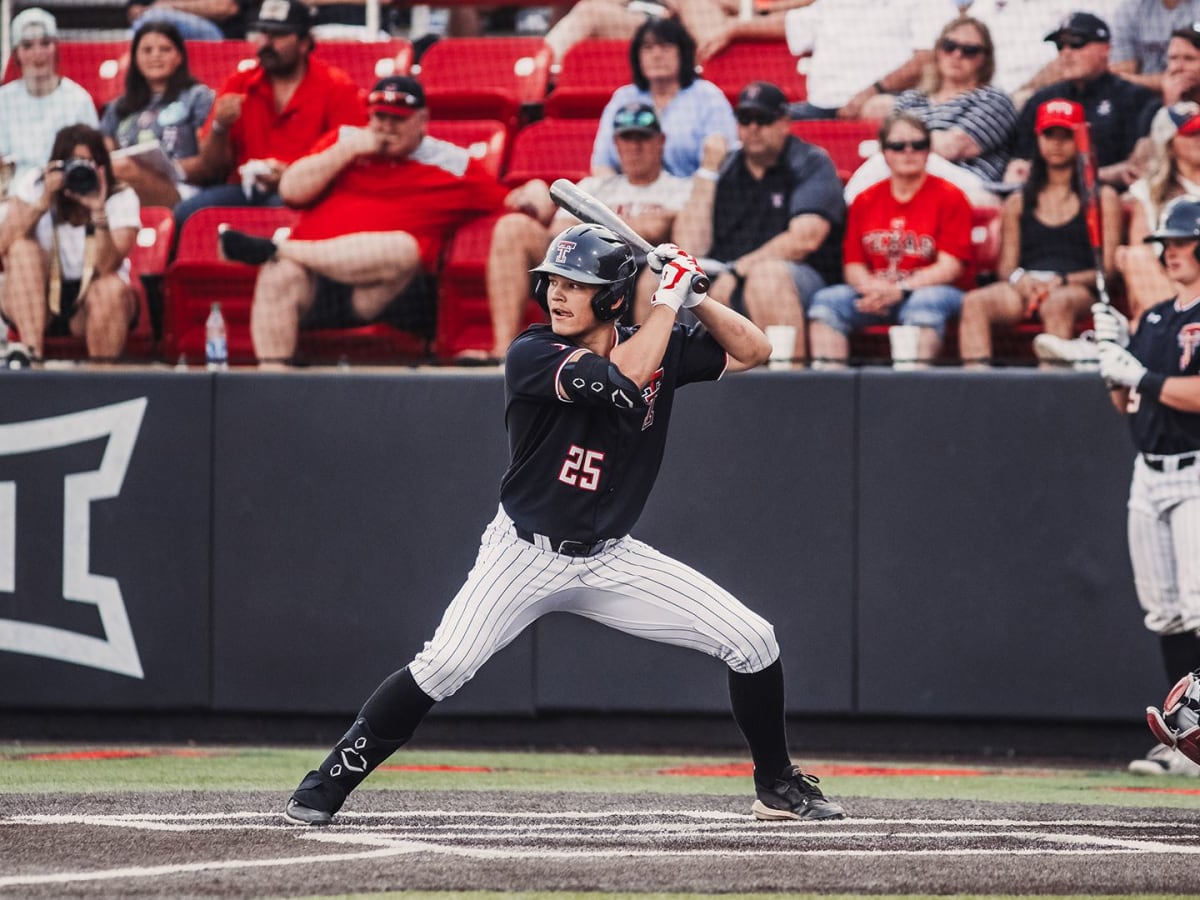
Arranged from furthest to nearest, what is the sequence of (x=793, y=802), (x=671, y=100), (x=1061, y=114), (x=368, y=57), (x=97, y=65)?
(x=97, y=65) → (x=368, y=57) → (x=671, y=100) → (x=1061, y=114) → (x=793, y=802)

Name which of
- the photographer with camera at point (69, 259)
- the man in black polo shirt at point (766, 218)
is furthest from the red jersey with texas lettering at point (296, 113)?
the man in black polo shirt at point (766, 218)

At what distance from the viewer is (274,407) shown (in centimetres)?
769

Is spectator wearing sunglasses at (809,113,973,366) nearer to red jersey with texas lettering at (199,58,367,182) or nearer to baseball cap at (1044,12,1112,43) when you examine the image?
baseball cap at (1044,12,1112,43)

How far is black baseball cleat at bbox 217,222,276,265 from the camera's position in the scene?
7.60m

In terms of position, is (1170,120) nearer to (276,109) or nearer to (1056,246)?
(1056,246)

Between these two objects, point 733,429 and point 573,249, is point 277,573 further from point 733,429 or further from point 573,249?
point 573,249

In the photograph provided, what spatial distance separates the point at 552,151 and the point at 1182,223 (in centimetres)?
339

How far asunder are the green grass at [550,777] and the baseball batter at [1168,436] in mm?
574

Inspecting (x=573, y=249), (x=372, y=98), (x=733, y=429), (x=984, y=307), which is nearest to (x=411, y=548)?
(x=733, y=429)

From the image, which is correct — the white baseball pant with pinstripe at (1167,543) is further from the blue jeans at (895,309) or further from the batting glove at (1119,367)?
the blue jeans at (895,309)

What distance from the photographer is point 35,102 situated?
9156mm

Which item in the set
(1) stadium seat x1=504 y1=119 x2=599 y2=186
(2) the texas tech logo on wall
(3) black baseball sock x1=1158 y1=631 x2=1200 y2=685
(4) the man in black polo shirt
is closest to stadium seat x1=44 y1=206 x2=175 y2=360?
(2) the texas tech logo on wall

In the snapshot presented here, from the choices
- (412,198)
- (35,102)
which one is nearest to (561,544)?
(412,198)

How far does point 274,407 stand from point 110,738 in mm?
1570
